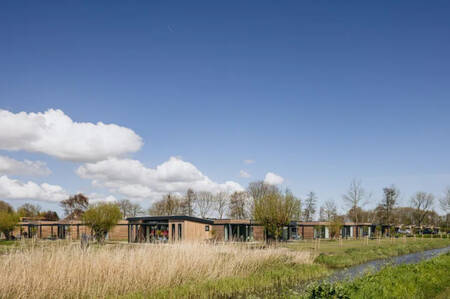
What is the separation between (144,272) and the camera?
11.1 metres

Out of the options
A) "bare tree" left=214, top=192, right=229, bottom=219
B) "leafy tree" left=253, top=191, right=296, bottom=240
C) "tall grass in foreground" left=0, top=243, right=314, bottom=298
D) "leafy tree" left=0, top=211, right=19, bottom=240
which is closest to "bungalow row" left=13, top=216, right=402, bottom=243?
"leafy tree" left=0, top=211, right=19, bottom=240

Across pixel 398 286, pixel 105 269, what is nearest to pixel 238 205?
pixel 398 286

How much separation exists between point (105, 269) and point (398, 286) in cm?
803

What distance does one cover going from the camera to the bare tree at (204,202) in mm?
59469

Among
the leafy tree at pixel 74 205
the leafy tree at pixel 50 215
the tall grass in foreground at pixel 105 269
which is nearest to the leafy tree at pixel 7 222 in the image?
the leafy tree at pixel 74 205

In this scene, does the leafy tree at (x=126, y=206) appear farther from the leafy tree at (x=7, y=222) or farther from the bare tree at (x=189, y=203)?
the leafy tree at (x=7, y=222)

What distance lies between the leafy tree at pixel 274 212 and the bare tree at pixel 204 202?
115 ft

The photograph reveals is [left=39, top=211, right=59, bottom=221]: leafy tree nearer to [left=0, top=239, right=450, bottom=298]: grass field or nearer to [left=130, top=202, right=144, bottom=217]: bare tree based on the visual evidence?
[left=130, top=202, right=144, bottom=217]: bare tree

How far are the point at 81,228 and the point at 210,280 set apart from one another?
117ft

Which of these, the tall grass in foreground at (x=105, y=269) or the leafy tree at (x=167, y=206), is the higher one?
the tall grass in foreground at (x=105, y=269)

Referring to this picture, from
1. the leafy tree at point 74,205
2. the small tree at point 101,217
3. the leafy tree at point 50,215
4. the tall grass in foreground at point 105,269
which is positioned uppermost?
the tall grass in foreground at point 105,269

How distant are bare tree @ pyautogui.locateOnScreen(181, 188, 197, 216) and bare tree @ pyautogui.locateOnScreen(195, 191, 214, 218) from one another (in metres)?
0.86

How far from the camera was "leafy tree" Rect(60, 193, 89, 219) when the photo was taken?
63375mm

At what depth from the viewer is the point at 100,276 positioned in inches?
400
